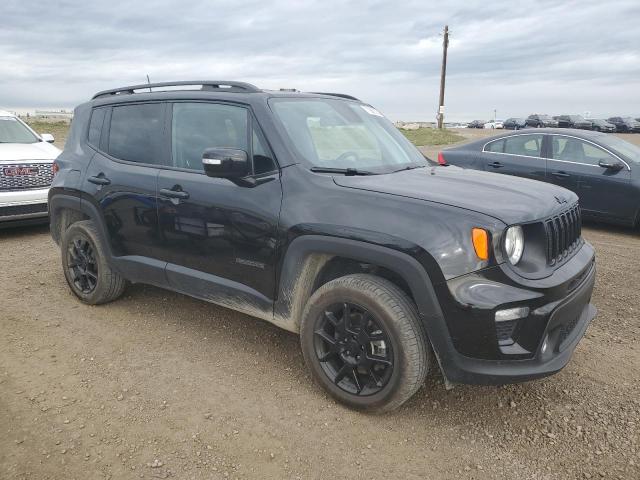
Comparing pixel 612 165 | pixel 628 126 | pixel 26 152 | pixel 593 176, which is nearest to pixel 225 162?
pixel 26 152

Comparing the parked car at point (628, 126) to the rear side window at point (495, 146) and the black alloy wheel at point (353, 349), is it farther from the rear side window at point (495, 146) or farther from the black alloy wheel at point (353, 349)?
the black alloy wheel at point (353, 349)

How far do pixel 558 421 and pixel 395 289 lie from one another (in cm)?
122

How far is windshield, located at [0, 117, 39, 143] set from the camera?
7.89 meters

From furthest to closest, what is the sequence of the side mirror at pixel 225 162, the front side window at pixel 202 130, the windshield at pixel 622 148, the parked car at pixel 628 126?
the parked car at pixel 628 126 < the windshield at pixel 622 148 < the front side window at pixel 202 130 < the side mirror at pixel 225 162

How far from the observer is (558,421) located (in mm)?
2891

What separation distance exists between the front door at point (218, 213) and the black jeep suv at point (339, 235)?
0.01m

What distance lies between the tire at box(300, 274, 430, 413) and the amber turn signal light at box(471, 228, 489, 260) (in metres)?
0.46

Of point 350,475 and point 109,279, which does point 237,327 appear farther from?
point 350,475

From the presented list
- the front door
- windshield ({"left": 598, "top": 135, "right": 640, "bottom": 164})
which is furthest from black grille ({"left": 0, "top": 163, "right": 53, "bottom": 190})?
windshield ({"left": 598, "top": 135, "right": 640, "bottom": 164})

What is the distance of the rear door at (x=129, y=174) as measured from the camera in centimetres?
384

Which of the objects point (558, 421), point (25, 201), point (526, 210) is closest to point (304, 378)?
point (558, 421)

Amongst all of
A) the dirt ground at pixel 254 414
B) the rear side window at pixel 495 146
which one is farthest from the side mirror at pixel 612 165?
the dirt ground at pixel 254 414

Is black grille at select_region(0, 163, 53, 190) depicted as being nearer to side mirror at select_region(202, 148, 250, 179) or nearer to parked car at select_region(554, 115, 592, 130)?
side mirror at select_region(202, 148, 250, 179)

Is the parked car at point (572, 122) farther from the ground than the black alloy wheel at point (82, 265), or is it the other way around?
the parked car at point (572, 122)
